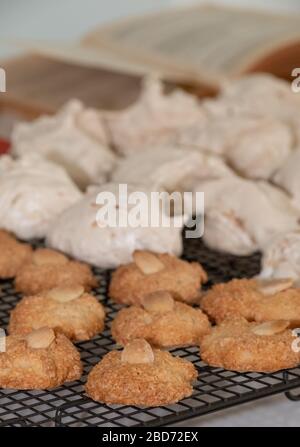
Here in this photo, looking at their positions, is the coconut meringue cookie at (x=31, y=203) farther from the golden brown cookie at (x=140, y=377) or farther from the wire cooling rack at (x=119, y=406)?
the golden brown cookie at (x=140, y=377)

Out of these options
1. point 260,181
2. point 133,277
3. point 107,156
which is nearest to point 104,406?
point 133,277

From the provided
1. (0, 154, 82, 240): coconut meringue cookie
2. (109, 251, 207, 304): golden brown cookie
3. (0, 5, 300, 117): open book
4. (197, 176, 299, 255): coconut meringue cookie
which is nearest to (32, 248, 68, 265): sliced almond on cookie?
(109, 251, 207, 304): golden brown cookie

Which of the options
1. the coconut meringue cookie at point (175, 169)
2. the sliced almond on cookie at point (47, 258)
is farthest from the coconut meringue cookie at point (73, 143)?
the sliced almond on cookie at point (47, 258)

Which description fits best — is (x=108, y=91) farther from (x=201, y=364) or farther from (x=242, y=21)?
(x=201, y=364)

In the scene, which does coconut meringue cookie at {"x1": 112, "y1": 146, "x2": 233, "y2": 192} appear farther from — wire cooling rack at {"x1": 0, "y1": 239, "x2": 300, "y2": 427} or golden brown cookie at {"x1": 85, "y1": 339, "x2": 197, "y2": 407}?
golden brown cookie at {"x1": 85, "y1": 339, "x2": 197, "y2": 407}

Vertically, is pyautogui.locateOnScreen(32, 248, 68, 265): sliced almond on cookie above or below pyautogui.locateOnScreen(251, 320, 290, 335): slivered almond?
above

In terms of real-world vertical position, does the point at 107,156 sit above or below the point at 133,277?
above

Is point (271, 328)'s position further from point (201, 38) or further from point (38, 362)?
point (201, 38)
